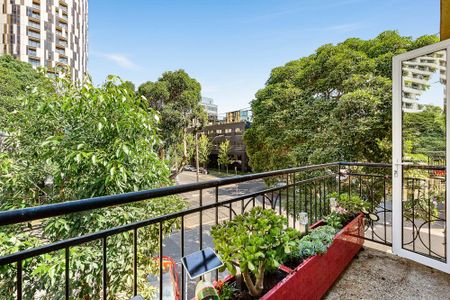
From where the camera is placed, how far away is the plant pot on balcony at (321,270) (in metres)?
1.24

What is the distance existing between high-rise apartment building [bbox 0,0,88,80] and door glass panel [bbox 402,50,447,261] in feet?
94.6

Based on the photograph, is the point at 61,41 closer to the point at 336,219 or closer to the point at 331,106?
the point at 331,106

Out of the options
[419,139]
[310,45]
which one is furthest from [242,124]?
[419,139]

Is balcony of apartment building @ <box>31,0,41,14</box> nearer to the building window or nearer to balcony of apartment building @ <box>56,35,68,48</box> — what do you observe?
the building window

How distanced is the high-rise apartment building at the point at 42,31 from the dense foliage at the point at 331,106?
25.1 m

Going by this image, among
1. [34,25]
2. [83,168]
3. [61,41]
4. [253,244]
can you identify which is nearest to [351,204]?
[253,244]

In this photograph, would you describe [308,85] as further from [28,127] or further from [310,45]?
[28,127]

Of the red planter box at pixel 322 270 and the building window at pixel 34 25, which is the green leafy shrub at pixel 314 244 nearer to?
the red planter box at pixel 322 270

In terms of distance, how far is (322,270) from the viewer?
5.24 feet

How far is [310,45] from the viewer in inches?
300

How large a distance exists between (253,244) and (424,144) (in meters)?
2.37

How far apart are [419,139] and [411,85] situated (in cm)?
59

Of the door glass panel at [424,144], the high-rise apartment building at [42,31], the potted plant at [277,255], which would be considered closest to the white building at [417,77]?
the door glass panel at [424,144]

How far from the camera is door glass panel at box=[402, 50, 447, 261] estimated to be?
6.66 feet
